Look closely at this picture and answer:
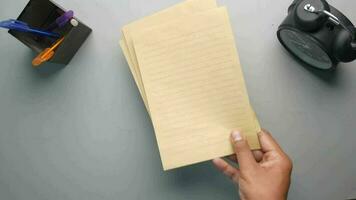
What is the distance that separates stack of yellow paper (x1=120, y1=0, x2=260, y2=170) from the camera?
0.64 m

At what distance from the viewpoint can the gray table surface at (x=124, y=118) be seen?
696 millimetres

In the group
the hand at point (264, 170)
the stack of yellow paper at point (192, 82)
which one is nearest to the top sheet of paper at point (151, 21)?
the stack of yellow paper at point (192, 82)

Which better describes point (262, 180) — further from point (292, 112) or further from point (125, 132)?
point (125, 132)

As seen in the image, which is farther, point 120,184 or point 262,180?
point 120,184

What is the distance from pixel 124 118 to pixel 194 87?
0.18 m

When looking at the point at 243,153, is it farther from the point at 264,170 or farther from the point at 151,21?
the point at 151,21

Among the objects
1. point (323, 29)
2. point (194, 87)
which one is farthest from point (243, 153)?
point (323, 29)

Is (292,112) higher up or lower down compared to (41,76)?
lower down

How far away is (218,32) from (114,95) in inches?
10.3

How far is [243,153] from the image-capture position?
63 centimetres

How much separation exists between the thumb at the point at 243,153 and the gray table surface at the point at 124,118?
0.34ft

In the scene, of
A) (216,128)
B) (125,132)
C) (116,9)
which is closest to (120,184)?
(125,132)

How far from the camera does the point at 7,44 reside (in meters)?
0.78

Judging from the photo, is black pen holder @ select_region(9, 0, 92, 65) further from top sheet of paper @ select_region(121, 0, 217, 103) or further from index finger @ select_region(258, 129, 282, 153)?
index finger @ select_region(258, 129, 282, 153)
